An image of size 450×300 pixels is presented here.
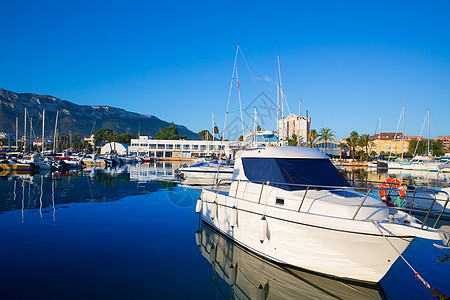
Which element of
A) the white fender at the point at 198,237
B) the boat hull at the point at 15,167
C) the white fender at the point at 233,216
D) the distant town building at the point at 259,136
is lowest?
the white fender at the point at 198,237

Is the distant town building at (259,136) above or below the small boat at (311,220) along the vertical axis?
above

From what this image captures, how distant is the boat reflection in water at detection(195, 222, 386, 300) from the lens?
21.6 feet

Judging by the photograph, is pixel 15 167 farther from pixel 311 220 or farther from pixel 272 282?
pixel 311 220

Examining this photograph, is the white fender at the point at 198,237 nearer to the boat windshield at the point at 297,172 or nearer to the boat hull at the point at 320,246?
the boat hull at the point at 320,246

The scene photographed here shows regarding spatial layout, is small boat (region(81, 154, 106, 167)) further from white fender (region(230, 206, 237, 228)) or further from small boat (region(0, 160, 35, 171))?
white fender (region(230, 206, 237, 228))

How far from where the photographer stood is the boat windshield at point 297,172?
8.80m

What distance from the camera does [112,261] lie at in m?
8.05

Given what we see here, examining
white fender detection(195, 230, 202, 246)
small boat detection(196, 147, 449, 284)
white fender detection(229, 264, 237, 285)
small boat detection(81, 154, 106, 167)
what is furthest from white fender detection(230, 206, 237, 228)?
small boat detection(81, 154, 106, 167)

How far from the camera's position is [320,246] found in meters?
6.79

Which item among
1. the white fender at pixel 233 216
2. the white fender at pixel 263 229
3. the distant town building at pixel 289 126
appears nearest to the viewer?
the white fender at pixel 263 229

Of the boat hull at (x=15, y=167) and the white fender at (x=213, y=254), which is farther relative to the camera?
the boat hull at (x=15, y=167)

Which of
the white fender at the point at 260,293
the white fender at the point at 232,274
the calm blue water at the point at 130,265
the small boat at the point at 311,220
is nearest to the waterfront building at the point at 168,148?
the calm blue water at the point at 130,265

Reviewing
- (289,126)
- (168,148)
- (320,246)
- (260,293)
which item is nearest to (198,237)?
(260,293)

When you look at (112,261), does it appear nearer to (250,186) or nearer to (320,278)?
(250,186)
